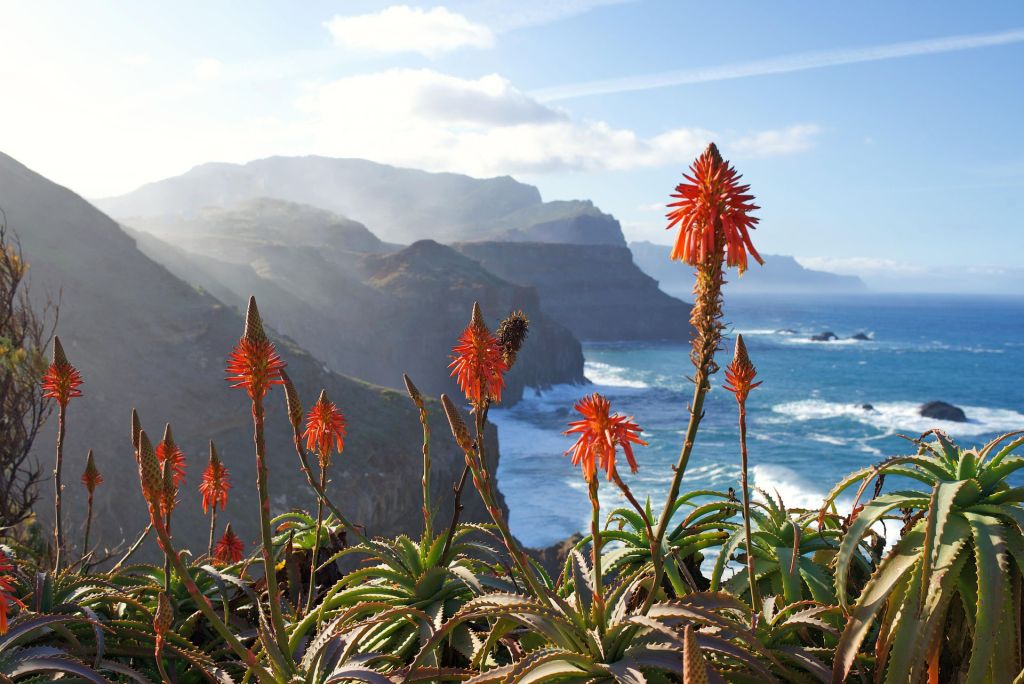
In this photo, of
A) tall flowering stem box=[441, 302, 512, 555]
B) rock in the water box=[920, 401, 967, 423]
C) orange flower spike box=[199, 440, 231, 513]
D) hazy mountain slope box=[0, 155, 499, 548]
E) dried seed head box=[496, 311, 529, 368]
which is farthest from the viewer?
rock in the water box=[920, 401, 967, 423]

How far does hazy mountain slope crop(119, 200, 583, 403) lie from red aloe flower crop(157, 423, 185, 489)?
55.8 m

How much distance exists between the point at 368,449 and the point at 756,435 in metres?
41.8

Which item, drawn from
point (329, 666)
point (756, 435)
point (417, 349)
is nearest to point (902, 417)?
point (756, 435)

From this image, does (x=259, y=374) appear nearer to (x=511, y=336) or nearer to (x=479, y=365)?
(x=479, y=365)

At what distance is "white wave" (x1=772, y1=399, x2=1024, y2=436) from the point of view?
6012 cm

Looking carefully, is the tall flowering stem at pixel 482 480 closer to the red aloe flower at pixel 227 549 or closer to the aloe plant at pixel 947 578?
the aloe plant at pixel 947 578

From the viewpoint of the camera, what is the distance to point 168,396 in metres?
29.2

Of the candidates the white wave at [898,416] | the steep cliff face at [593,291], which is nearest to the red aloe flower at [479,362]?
the white wave at [898,416]

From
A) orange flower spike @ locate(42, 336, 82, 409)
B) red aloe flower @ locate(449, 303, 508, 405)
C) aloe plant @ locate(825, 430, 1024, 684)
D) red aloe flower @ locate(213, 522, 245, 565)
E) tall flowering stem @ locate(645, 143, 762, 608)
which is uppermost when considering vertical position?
tall flowering stem @ locate(645, 143, 762, 608)

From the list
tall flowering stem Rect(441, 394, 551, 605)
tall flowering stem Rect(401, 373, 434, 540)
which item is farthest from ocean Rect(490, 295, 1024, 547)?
tall flowering stem Rect(441, 394, 551, 605)

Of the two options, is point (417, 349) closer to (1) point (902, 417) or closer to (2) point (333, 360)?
(2) point (333, 360)

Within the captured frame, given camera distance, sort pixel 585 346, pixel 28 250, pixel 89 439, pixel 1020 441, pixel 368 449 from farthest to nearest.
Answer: pixel 585 346
pixel 28 250
pixel 368 449
pixel 89 439
pixel 1020 441

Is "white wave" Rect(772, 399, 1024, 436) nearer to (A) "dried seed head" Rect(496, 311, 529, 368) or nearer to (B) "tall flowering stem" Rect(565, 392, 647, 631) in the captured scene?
(A) "dried seed head" Rect(496, 311, 529, 368)

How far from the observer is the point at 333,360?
60.3 meters
